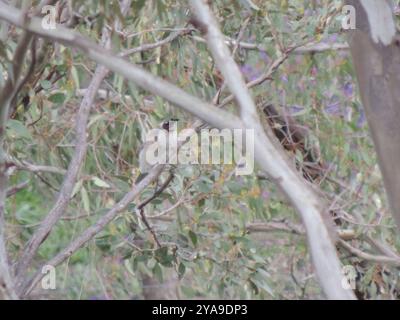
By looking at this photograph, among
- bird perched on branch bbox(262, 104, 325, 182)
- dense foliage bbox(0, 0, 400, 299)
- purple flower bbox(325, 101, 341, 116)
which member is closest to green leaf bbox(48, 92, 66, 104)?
dense foliage bbox(0, 0, 400, 299)

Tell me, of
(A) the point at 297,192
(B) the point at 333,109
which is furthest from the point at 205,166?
(A) the point at 297,192

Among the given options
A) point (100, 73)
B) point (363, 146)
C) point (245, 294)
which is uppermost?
point (363, 146)

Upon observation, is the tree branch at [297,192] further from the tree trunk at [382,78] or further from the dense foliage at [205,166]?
the dense foliage at [205,166]

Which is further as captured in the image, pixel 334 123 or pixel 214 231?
pixel 334 123

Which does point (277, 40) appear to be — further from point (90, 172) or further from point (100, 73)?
point (90, 172)

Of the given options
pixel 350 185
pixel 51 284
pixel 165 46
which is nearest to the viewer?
pixel 51 284

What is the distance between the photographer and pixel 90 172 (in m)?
2.73

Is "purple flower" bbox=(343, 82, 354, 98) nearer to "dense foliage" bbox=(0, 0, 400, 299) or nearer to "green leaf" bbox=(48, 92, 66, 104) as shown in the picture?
"dense foliage" bbox=(0, 0, 400, 299)

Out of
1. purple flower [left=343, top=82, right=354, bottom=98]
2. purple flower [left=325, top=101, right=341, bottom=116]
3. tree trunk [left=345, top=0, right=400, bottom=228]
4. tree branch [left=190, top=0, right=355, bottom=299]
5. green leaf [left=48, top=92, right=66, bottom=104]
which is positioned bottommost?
tree branch [left=190, top=0, right=355, bottom=299]

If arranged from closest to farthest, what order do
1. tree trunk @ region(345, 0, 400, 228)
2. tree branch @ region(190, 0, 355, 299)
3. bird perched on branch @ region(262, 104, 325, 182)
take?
1. tree branch @ region(190, 0, 355, 299)
2. tree trunk @ region(345, 0, 400, 228)
3. bird perched on branch @ region(262, 104, 325, 182)

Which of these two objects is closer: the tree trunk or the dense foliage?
the tree trunk

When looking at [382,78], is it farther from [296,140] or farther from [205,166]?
[296,140]
